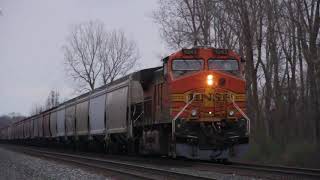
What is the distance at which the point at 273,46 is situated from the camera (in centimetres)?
2856

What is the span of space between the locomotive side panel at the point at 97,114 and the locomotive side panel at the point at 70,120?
5161 millimetres

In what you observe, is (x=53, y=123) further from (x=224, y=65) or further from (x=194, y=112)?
(x=194, y=112)

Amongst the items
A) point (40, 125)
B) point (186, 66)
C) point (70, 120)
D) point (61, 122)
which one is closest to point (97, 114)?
point (70, 120)

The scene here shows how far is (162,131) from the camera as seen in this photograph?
60.9 ft

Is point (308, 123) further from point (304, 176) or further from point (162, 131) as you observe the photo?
point (304, 176)

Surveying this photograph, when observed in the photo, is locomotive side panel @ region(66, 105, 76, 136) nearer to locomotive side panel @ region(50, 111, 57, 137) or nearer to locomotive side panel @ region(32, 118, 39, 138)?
locomotive side panel @ region(50, 111, 57, 137)

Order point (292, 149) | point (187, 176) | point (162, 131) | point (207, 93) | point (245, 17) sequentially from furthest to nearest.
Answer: point (245, 17), point (292, 149), point (162, 131), point (207, 93), point (187, 176)

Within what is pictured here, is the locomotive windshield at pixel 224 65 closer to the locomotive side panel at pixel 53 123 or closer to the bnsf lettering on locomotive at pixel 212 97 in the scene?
the bnsf lettering on locomotive at pixel 212 97

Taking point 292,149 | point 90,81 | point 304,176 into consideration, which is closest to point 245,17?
point 292,149

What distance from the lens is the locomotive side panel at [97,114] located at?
92.7 ft

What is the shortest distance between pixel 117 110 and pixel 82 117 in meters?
8.97

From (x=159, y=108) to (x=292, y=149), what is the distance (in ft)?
20.6

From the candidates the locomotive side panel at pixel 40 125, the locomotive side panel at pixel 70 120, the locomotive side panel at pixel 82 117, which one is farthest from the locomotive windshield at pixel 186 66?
the locomotive side panel at pixel 40 125

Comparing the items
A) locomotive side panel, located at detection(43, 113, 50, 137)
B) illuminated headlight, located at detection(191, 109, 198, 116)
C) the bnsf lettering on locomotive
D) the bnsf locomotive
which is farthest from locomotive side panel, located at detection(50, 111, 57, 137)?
illuminated headlight, located at detection(191, 109, 198, 116)
